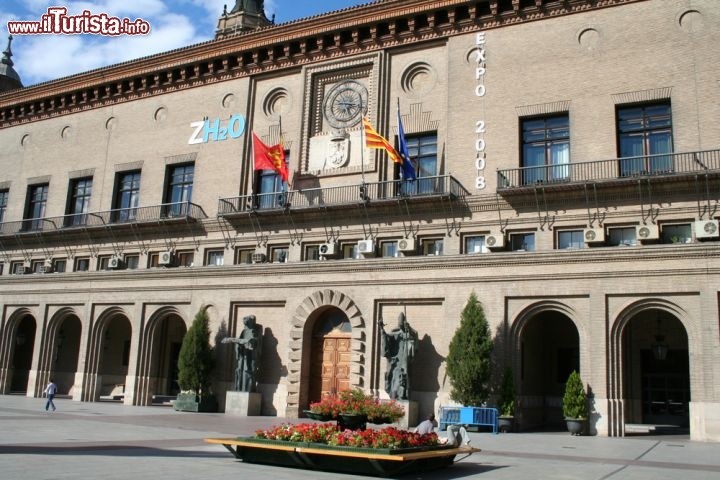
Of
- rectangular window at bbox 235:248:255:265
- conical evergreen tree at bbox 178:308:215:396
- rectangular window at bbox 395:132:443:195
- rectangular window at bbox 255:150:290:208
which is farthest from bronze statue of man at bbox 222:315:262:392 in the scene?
rectangular window at bbox 395:132:443:195

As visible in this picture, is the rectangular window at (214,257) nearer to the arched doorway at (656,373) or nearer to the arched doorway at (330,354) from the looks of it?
the arched doorway at (330,354)

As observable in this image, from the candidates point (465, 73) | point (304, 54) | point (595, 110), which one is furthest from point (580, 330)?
point (304, 54)

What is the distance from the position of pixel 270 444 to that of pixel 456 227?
17.5m

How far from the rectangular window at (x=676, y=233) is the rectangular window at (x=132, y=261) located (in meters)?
26.0

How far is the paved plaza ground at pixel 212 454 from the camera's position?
39.4 feet

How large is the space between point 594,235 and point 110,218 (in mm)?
25685

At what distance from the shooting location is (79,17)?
1383 inches

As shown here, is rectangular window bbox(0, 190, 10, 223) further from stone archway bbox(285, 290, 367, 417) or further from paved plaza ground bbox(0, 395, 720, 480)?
stone archway bbox(285, 290, 367, 417)

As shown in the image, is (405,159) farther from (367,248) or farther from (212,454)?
(212,454)

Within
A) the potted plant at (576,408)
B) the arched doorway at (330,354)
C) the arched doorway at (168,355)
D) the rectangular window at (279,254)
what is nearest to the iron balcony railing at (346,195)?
the rectangular window at (279,254)

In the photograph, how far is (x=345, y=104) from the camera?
33.9 m

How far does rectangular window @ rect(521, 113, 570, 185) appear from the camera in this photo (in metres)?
28.4

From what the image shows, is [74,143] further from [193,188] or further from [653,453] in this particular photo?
[653,453]

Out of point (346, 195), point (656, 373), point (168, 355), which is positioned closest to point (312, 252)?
point (346, 195)
